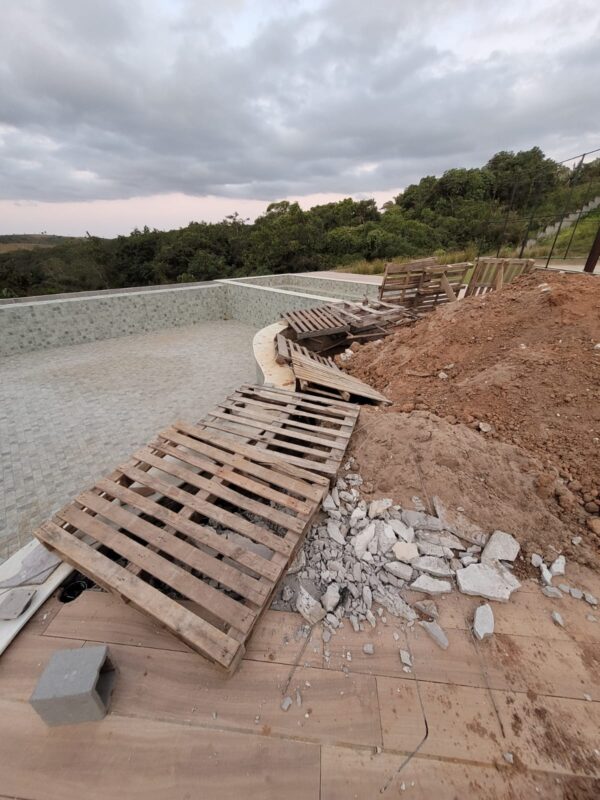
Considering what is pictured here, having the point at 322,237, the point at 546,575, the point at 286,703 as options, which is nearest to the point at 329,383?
the point at 546,575

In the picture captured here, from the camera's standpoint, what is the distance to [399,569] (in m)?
1.59

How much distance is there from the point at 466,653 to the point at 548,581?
61 cm

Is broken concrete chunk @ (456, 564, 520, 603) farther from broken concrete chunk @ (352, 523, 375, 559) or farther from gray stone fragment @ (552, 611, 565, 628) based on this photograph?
broken concrete chunk @ (352, 523, 375, 559)

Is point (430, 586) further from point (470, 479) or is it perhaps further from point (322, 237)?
point (322, 237)

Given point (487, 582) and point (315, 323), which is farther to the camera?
point (315, 323)

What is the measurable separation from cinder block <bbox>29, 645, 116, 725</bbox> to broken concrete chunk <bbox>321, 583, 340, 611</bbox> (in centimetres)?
89

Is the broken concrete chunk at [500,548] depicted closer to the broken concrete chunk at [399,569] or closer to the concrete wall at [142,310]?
the broken concrete chunk at [399,569]

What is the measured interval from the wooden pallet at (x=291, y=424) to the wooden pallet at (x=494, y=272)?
4.60 m

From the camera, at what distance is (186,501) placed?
1834 mm

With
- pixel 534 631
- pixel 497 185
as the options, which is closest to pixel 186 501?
pixel 534 631

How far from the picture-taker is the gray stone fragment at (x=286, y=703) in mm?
1189

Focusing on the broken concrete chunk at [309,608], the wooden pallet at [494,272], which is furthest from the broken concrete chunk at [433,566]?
the wooden pallet at [494,272]

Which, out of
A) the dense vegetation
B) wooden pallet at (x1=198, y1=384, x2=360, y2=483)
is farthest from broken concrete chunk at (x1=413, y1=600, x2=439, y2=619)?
the dense vegetation

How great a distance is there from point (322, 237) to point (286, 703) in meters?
19.8
